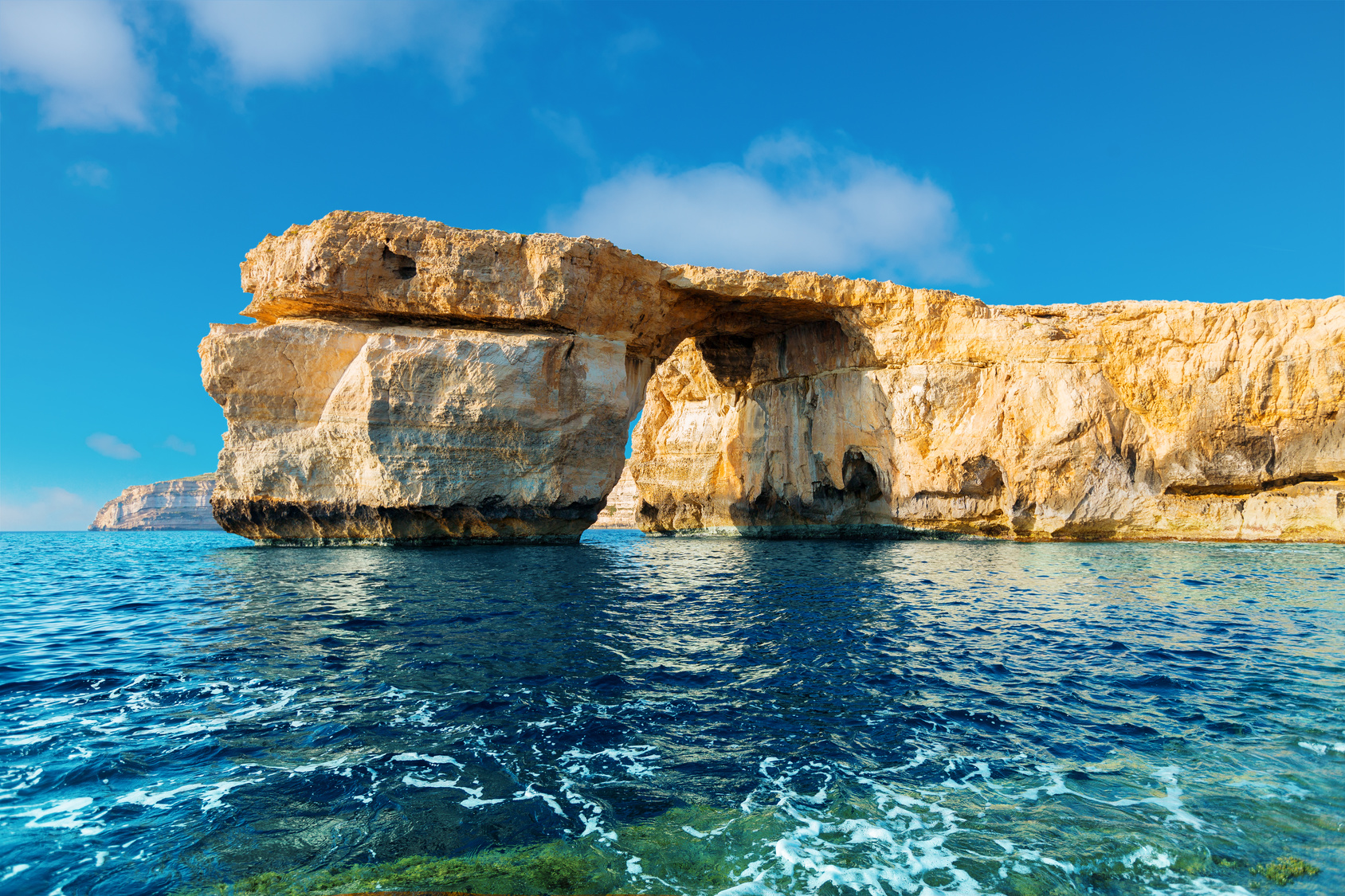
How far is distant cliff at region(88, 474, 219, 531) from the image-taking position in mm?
93312

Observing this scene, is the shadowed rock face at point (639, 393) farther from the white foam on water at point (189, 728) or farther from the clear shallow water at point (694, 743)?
the white foam on water at point (189, 728)

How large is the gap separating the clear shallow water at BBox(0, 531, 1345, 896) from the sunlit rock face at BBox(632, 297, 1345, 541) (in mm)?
16613

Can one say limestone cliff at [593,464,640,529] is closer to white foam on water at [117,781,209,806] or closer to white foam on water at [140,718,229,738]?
white foam on water at [140,718,229,738]

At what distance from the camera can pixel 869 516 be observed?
103ft

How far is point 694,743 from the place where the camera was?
4.97 metres

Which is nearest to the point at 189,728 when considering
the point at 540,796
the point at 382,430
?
the point at 540,796

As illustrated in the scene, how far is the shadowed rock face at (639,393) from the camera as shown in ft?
74.3

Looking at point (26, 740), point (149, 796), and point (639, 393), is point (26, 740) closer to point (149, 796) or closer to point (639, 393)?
point (149, 796)

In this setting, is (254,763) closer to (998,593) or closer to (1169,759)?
(1169,759)

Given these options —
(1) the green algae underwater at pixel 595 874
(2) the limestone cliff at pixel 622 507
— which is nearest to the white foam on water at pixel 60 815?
(1) the green algae underwater at pixel 595 874

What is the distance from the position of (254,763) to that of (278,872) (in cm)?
152

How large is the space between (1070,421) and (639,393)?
16.7m

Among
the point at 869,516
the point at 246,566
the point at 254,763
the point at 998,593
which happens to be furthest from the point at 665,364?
the point at 254,763

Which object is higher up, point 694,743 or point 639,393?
point 639,393
